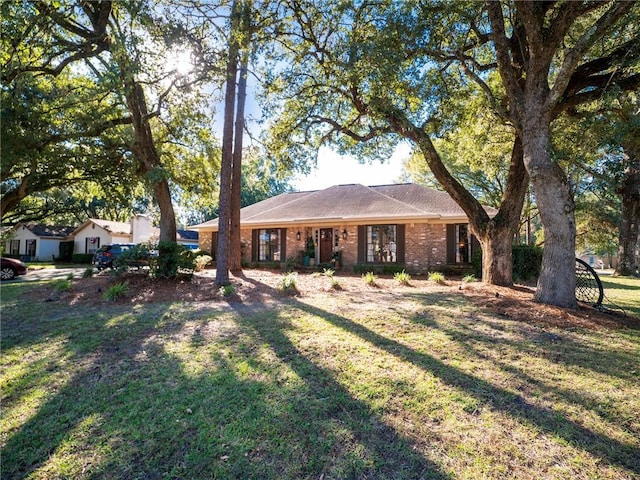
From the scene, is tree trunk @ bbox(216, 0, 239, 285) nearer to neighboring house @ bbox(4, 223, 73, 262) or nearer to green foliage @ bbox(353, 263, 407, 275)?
green foliage @ bbox(353, 263, 407, 275)

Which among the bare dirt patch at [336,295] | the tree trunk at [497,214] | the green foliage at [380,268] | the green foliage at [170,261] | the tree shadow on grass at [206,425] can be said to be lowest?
the tree shadow on grass at [206,425]

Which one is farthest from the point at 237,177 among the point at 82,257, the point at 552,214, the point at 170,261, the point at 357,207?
the point at 82,257

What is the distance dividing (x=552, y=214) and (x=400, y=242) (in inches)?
332

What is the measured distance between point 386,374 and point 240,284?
266 inches

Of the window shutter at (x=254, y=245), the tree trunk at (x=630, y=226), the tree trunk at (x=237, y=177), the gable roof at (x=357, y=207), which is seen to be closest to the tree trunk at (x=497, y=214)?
the gable roof at (x=357, y=207)

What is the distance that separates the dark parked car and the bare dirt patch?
617 cm

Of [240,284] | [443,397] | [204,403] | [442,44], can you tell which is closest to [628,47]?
[442,44]

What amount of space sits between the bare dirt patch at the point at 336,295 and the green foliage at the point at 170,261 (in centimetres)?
26

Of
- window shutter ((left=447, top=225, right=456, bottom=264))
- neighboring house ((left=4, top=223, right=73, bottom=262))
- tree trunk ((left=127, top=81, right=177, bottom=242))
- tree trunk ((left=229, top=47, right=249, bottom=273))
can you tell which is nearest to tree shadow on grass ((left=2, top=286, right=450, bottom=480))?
tree trunk ((left=127, top=81, right=177, bottom=242))

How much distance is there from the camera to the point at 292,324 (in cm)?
538

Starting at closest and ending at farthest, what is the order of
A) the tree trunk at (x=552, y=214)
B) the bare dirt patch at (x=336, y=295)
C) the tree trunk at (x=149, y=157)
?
1. the bare dirt patch at (x=336, y=295)
2. the tree trunk at (x=552, y=214)
3. the tree trunk at (x=149, y=157)

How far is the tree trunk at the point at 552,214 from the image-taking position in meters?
6.02

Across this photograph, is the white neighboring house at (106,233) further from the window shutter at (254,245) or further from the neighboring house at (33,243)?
the window shutter at (254,245)

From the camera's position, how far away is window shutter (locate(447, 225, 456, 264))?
14078 millimetres
